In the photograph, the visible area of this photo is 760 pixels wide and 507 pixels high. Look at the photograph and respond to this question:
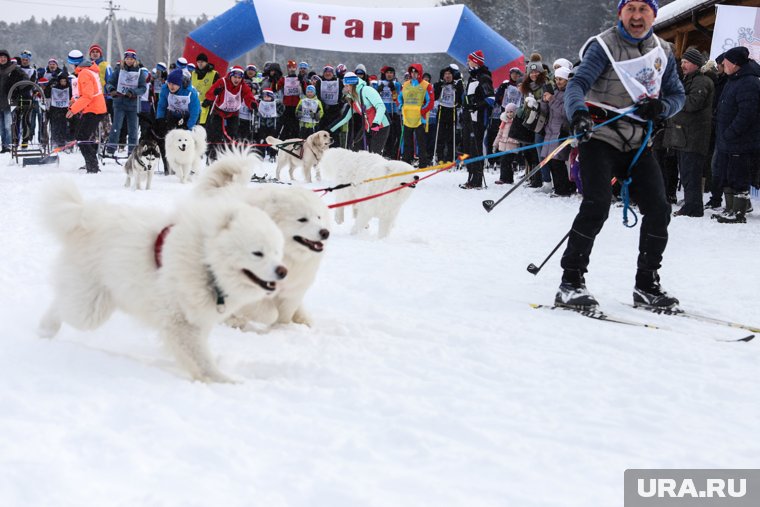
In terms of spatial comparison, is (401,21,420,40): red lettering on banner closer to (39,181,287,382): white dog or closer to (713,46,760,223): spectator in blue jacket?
(713,46,760,223): spectator in blue jacket

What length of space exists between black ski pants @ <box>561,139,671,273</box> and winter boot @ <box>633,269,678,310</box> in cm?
14

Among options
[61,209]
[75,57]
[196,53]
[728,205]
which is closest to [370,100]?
[196,53]

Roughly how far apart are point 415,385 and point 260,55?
2418 inches

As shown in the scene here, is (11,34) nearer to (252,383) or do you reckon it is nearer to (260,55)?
(260,55)

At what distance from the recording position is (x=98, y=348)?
3070mm

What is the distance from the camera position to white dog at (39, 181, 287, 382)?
2.64m

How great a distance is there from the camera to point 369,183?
6820 mm

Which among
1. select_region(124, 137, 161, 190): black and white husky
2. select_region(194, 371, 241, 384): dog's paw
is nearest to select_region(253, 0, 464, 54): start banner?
select_region(124, 137, 161, 190): black and white husky

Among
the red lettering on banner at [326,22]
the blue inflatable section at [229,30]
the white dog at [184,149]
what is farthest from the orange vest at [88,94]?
the red lettering on banner at [326,22]

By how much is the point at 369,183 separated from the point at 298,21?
32.3 feet

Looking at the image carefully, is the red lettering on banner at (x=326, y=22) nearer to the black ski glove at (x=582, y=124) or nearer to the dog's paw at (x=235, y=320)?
the black ski glove at (x=582, y=124)

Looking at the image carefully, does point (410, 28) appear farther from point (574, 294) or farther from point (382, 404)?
point (382, 404)

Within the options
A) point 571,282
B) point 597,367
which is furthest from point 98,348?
point 571,282

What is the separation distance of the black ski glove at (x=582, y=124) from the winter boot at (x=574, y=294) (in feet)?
2.91
